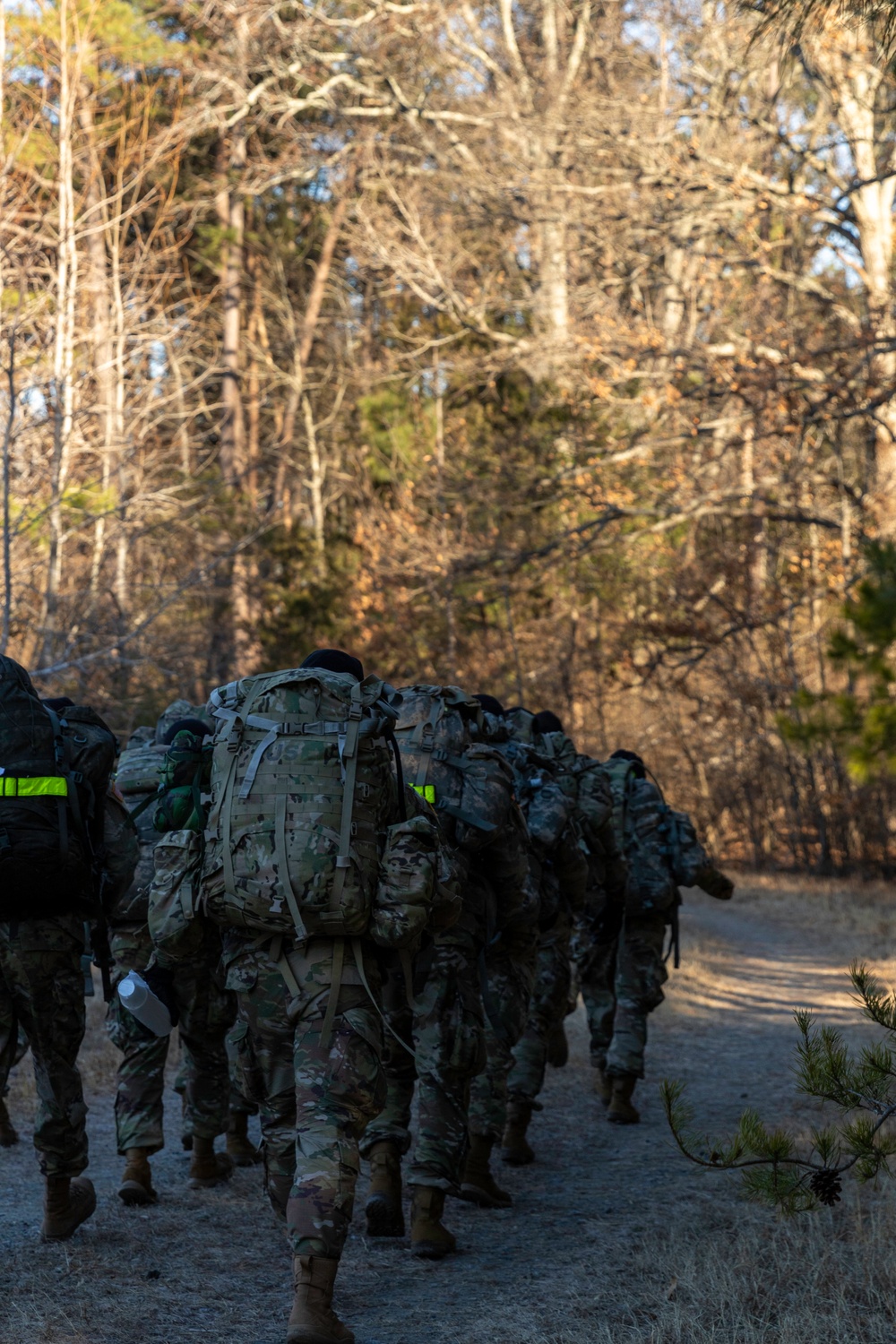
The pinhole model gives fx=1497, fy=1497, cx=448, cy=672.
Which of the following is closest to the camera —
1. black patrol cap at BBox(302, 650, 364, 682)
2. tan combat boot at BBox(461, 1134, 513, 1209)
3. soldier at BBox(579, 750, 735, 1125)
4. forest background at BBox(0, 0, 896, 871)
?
black patrol cap at BBox(302, 650, 364, 682)

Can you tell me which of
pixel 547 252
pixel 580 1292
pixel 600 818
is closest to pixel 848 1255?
pixel 580 1292

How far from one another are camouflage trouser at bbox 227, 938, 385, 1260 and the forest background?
8.45 metres

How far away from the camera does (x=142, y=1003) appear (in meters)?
4.35

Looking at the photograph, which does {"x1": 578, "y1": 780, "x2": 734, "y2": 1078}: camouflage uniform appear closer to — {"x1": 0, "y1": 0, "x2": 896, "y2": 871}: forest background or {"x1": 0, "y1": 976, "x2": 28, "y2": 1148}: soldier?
{"x1": 0, "y1": 976, "x2": 28, "y2": 1148}: soldier

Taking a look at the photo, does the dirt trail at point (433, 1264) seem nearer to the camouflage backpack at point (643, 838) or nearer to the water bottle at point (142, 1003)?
the water bottle at point (142, 1003)

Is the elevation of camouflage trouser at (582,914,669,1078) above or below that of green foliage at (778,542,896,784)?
below

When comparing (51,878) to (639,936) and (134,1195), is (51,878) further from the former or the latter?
(639,936)

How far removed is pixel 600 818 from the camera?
722 cm

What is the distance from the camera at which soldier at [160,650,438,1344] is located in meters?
4.10

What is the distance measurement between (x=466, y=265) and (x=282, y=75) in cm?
589

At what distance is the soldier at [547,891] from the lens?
6.44 m

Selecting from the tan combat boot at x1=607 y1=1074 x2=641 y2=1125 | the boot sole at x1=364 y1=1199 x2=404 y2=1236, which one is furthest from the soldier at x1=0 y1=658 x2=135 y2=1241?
the tan combat boot at x1=607 y1=1074 x2=641 y2=1125

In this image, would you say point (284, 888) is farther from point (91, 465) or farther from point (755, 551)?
point (755, 551)

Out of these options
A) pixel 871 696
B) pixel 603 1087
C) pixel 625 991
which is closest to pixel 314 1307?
pixel 625 991
